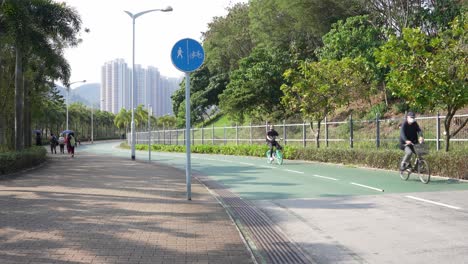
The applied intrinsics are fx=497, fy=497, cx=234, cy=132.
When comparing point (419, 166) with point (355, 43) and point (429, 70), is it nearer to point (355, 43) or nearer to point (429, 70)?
point (429, 70)

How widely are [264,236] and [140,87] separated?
123m

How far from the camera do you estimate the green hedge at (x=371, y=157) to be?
13.1 meters

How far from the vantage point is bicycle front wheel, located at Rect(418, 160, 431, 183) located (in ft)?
40.9

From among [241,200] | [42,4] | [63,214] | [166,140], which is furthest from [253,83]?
[63,214]

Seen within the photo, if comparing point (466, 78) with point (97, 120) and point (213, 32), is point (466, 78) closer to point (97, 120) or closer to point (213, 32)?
point (213, 32)

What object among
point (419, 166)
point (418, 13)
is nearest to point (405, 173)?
point (419, 166)

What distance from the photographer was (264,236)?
7.04 m

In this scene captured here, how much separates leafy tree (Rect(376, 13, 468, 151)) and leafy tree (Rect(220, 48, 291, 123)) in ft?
74.7

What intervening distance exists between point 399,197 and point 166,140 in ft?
137

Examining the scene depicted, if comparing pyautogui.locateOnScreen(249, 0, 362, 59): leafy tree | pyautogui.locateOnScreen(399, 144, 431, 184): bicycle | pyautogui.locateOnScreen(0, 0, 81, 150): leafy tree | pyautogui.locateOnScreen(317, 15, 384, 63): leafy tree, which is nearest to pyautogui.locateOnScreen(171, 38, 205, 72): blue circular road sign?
pyautogui.locateOnScreen(399, 144, 431, 184): bicycle

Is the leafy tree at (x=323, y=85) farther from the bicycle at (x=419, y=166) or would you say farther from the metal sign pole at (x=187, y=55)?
the metal sign pole at (x=187, y=55)

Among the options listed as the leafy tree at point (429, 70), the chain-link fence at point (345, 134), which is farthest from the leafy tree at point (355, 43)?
the leafy tree at point (429, 70)

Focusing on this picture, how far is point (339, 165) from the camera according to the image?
64.4 ft

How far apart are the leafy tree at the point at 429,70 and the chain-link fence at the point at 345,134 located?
2.17 metres
